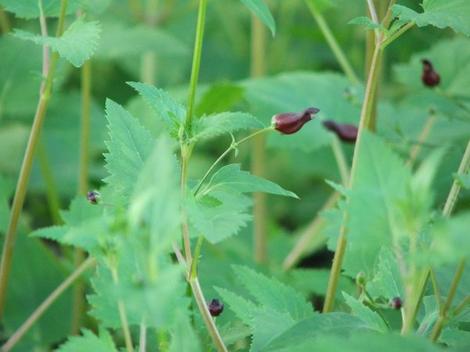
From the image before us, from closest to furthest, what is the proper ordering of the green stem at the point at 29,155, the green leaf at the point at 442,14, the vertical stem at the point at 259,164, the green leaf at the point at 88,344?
the green leaf at the point at 88,344, the green leaf at the point at 442,14, the green stem at the point at 29,155, the vertical stem at the point at 259,164

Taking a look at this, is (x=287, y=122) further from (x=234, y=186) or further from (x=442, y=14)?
(x=442, y=14)

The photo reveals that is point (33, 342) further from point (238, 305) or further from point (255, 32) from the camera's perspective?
point (255, 32)

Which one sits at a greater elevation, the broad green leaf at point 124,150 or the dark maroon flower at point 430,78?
the dark maroon flower at point 430,78

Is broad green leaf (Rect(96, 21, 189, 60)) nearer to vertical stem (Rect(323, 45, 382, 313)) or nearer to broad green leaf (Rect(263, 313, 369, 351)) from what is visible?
vertical stem (Rect(323, 45, 382, 313))

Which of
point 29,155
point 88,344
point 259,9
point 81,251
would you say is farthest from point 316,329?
point 81,251

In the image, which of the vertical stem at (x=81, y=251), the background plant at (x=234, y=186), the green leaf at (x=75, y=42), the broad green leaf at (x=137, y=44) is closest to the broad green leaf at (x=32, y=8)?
the background plant at (x=234, y=186)

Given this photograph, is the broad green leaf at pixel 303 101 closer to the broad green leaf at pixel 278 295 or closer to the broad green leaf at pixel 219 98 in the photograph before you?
the broad green leaf at pixel 219 98

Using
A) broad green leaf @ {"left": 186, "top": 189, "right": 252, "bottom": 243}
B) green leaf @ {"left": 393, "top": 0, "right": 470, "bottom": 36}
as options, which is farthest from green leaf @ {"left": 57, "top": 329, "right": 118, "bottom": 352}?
green leaf @ {"left": 393, "top": 0, "right": 470, "bottom": 36}
